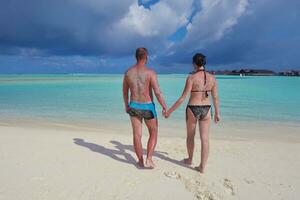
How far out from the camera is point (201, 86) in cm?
437

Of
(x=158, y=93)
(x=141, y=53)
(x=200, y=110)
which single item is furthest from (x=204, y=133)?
(x=141, y=53)

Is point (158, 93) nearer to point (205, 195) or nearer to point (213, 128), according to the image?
point (205, 195)

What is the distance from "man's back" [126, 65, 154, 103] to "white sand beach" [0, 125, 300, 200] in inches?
47.8

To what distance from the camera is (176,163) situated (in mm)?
5055

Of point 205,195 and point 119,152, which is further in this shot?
point 119,152

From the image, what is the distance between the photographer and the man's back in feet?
14.2

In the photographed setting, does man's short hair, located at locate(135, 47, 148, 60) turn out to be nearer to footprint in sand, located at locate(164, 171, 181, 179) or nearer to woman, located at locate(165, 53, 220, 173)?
woman, located at locate(165, 53, 220, 173)

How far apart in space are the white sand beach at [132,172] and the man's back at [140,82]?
121 centimetres

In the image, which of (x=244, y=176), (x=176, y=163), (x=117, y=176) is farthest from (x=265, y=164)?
(x=117, y=176)

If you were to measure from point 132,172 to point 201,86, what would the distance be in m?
1.77

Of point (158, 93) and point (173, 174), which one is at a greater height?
point (158, 93)

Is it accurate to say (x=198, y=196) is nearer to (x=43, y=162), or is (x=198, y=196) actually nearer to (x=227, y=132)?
(x=43, y=162)

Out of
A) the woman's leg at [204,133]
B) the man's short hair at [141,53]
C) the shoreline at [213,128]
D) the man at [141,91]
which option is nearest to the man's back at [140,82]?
the man at [141,91]

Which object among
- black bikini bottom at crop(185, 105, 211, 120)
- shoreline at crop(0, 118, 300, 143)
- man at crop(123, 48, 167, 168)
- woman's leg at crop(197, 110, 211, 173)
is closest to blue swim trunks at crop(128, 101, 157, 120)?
man at crop(123, 48, 167, 168)
